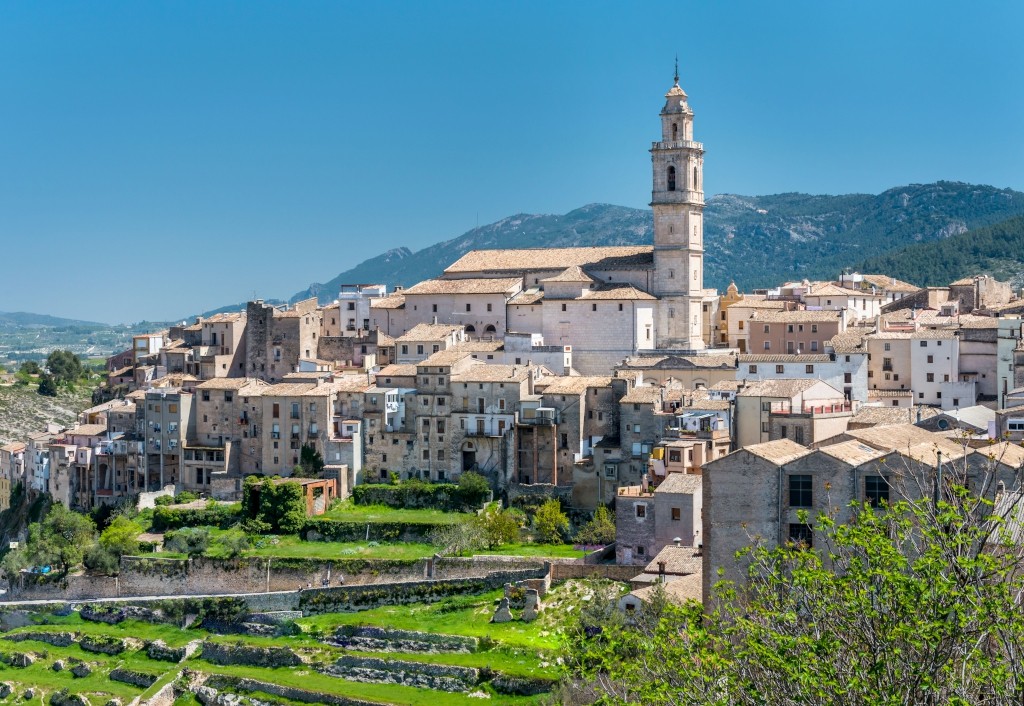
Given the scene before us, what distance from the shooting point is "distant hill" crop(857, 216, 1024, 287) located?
121m

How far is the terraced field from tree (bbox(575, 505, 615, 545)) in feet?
13.3

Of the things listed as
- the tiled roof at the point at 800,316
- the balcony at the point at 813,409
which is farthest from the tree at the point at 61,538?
the tiled roof at the point at 800,316

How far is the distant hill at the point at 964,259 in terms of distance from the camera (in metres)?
121

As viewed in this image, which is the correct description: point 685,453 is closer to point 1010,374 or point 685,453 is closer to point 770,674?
point 1010,374

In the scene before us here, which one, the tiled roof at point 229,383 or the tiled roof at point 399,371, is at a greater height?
the tiled roof at point 399,371

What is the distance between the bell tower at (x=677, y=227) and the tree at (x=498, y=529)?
60.9 feet

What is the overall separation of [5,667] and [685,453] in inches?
1020

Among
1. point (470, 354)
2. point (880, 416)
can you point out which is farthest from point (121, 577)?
point (880, 416)

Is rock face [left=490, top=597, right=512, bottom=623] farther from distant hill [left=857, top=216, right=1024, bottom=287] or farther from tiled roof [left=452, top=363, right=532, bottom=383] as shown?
distant hill [left=857, top=216, right=1024, bottom=287]

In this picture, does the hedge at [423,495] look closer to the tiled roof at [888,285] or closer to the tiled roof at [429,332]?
the tiled roof at [429,332]

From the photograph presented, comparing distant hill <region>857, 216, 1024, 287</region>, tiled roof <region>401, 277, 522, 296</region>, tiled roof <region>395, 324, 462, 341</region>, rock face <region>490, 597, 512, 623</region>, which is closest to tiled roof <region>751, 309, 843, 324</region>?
tiled roof <region>401, 277, 522, 296</region>

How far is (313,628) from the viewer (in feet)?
161

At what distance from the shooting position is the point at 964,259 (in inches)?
4968

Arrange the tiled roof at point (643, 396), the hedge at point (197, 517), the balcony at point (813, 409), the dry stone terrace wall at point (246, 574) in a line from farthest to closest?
the hedge at point (197, 517) → the tiled roof at point (643, 396) → the dry stone terrace wall at point (246, 574) → the balcony at point (813, 409)
